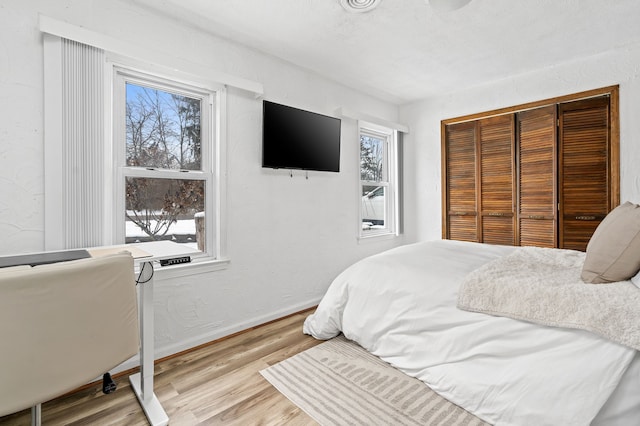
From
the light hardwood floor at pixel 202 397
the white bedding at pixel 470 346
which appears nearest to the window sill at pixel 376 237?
the white bedding at pixel 470 346

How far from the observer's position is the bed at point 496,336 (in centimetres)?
126

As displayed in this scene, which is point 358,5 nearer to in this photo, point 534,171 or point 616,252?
point 616,252

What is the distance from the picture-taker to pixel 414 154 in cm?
424

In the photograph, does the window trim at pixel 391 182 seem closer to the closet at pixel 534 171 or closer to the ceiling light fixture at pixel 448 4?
the closet at pixel 534 171

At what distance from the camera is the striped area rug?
1559 millimetres

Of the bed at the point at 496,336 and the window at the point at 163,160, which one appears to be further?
the window at the point at 163,160

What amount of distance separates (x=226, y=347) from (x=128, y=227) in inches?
44.8

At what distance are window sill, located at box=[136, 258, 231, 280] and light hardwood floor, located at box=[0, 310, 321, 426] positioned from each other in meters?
0.59

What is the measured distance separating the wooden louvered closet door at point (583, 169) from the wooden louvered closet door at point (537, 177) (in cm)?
7

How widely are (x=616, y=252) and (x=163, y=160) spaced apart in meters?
2.77

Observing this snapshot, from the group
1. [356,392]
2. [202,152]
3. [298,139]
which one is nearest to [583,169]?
[298,139]

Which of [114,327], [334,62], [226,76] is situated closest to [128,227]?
[114,327]

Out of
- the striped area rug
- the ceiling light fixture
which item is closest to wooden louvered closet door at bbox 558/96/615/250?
the ceiling light fixture

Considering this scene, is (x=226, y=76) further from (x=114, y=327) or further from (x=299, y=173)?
(x=114, y=327)
